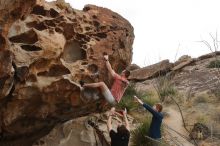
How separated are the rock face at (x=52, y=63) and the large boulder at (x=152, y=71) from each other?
30.7 ft

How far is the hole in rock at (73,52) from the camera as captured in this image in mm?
11102

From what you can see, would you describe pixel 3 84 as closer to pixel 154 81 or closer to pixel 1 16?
pixel 1 16

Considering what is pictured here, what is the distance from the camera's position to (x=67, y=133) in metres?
12.9

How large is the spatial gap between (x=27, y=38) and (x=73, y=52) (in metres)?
1.52

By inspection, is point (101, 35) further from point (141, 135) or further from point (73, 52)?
point (141, 135)

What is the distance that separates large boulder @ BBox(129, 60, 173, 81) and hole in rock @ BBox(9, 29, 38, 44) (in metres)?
12.0

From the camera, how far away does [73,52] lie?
11.3m

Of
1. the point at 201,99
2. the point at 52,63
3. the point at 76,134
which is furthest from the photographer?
the point at 201,99

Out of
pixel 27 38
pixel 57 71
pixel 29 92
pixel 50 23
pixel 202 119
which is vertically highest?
pixel 50 23

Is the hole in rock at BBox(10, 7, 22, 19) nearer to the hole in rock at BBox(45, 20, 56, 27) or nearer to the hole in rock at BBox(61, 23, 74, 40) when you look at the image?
the hole in rock at BBox(45, 20, 56, 27)

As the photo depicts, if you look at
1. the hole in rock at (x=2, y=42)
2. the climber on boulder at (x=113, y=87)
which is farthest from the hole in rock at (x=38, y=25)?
the hole in rock at (x=2, y=42)

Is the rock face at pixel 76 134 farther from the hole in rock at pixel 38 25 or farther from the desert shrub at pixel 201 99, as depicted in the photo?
the desert shrub at pixel 201 99

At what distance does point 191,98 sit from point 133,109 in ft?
9.18

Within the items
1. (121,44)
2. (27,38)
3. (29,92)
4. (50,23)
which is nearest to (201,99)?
(121,44)
